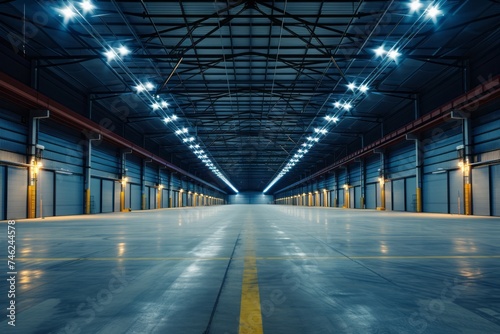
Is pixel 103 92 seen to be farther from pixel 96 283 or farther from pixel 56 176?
pixel 96 283

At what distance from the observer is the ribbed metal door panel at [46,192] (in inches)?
952

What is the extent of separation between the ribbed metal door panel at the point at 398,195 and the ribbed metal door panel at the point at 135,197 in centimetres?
2887

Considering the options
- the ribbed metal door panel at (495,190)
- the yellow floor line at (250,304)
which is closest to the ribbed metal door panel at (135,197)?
the ribbed metal door panel at (495,190)

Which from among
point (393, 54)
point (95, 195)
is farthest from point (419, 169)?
point (95, 195)

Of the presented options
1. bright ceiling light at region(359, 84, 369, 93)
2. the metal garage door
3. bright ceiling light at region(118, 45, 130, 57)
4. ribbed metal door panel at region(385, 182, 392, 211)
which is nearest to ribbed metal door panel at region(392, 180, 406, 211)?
ribbed metal door panel at region(385, 182, 392, 211)

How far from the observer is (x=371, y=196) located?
45.7 m

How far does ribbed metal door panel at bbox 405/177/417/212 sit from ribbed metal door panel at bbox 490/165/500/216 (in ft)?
33.8

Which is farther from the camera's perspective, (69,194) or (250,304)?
(69,194)

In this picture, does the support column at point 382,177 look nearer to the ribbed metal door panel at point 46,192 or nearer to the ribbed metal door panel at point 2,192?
the ribbed metal door panel at point 46,192

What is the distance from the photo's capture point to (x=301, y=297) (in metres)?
4.39

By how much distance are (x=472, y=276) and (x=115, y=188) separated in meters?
36.4

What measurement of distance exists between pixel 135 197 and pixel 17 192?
2248 cm

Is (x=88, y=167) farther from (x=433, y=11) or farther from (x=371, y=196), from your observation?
(x=371, y=196)

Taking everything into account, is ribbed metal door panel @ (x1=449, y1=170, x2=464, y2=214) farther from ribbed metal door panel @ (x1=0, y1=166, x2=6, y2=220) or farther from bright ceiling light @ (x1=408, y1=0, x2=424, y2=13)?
ribbed metal door panel @ (x1=0, y1=166, x2=6, y2=220)
